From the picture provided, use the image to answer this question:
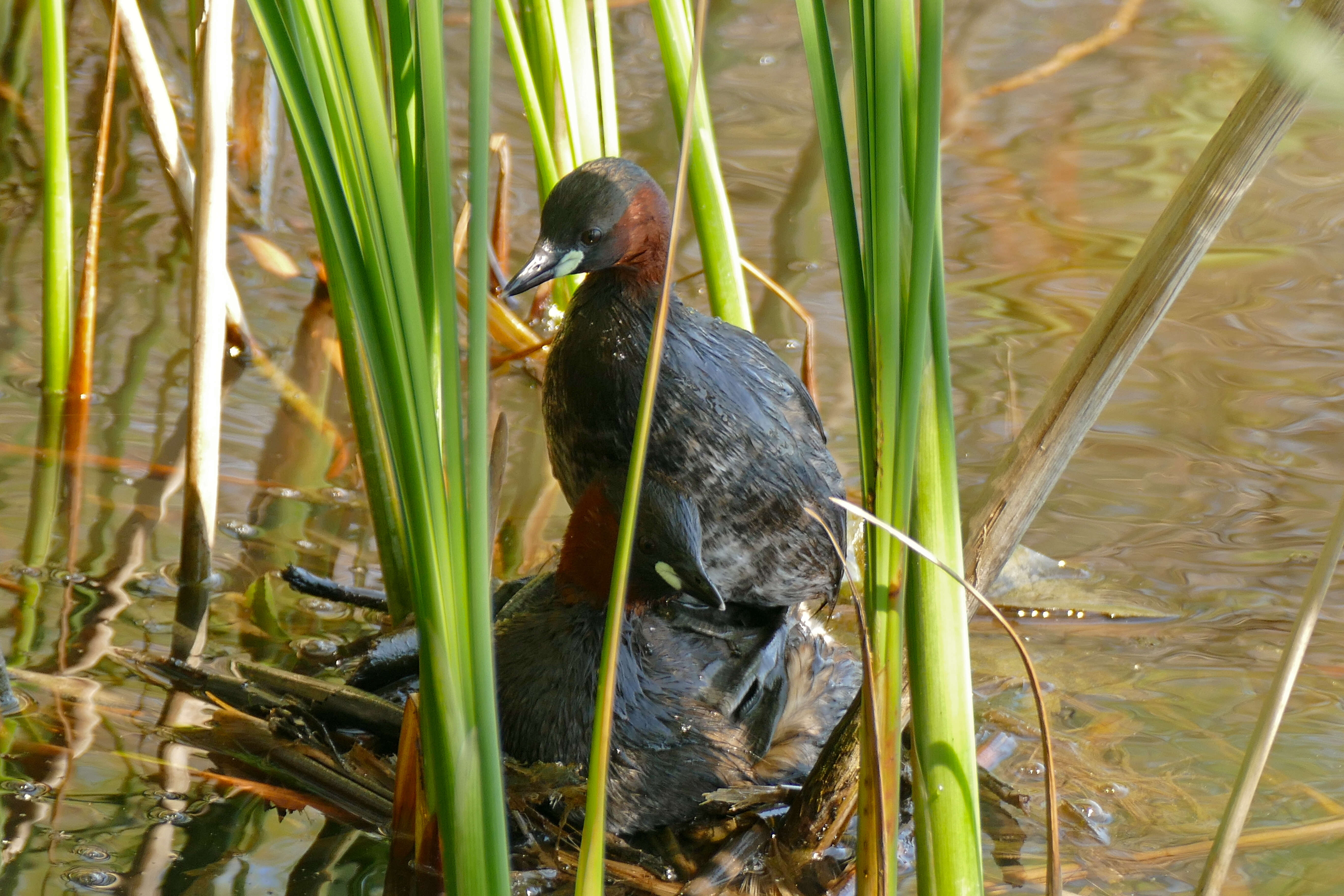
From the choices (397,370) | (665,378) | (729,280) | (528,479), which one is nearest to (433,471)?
(397,370)

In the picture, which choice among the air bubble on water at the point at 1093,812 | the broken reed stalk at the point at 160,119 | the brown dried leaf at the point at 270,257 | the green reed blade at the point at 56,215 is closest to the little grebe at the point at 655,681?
the air bubble on water at the point at 1093,812

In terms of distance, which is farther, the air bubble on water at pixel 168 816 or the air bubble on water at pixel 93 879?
the air bubble on water at pixel 168 816

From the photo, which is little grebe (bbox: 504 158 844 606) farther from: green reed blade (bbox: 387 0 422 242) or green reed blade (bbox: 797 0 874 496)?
green reed blade (bbox: 797 0 874 496)

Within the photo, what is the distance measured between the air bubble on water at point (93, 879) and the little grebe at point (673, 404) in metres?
1.00

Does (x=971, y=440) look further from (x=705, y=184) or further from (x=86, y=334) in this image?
(x=86, y=334)

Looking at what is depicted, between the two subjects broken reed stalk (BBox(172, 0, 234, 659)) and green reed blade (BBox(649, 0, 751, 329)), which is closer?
broken reed stalk (BBox(172, 0, 234, 659))

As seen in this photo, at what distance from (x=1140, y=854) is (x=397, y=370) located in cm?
147

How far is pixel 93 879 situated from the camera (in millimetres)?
1725

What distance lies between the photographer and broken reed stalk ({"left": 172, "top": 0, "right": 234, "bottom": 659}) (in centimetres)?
232

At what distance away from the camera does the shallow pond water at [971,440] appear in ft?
6.48

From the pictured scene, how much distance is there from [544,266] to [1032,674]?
1146 mm

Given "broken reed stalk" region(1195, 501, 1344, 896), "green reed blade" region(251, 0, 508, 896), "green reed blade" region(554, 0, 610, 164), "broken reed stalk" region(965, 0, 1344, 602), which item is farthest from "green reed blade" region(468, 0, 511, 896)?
"green reed blade" region(554, 0, 610, 164)

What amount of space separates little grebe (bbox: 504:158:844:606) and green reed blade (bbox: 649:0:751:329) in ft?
1.10

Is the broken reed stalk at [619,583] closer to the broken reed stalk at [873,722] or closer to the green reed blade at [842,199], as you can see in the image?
the green reed blade at [842,199]
